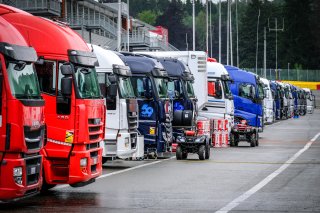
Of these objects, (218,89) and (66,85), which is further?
(218,89)

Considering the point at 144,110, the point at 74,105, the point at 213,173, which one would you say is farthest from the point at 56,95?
the point at 144,110

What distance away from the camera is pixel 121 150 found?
2645cm

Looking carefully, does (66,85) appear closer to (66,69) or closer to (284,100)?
(66,69)

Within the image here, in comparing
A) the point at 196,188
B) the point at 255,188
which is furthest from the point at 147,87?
the point at 255,188

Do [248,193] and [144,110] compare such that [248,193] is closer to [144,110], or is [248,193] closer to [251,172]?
[251,172]

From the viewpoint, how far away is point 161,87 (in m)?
31.9

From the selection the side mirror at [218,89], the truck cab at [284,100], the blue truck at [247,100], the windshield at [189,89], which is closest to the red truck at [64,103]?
the windshield at [189,89]

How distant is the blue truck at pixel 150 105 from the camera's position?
101ft

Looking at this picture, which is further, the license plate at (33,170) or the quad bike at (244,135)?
the quad bike at (244,135)

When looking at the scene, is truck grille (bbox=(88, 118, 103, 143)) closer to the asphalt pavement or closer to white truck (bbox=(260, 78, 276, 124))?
the asphalt pavement

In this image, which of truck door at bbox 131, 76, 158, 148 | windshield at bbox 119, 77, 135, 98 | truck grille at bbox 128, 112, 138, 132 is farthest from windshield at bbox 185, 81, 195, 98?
truck grille at bbox 128, 112, 138, 132

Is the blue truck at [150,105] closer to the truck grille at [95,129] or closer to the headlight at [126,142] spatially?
the headlight at [126,142]

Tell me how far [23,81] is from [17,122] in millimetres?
822

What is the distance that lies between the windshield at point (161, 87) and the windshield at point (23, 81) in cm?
1501
